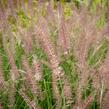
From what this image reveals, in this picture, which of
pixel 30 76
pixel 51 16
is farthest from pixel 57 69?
pixel 51 16

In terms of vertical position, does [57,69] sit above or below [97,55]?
above

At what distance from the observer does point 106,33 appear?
3018 millimetres

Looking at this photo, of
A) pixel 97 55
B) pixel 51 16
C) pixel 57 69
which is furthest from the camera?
pixel 51 16

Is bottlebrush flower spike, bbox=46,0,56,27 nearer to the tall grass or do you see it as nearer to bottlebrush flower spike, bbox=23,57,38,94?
the tall grass

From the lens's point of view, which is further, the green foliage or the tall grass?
the green foliage

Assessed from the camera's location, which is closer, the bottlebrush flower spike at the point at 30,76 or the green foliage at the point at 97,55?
the bottlebrush flower spike at the point at 30,76

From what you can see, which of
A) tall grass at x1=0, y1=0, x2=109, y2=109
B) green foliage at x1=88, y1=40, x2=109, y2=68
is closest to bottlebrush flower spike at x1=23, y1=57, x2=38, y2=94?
tall grass at x1=0, y1=0, x2=109, y2=109

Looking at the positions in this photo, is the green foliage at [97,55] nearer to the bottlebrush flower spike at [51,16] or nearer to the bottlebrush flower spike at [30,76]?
the bottlebrush flower spike at [51,16]

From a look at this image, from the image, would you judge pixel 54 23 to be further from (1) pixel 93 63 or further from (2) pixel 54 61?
(2) pixel 54 61

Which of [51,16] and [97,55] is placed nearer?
[97,55]

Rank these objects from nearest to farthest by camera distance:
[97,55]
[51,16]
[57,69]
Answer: [57,69] → [97,55] → [51,16]

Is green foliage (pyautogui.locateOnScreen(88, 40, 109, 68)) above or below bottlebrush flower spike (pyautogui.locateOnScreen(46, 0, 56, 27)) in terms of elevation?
below

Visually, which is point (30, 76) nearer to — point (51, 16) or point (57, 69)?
point (57, 69)

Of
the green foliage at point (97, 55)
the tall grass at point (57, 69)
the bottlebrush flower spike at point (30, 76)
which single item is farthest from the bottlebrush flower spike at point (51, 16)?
the bottlebrush flower spike at point (30, 76)
